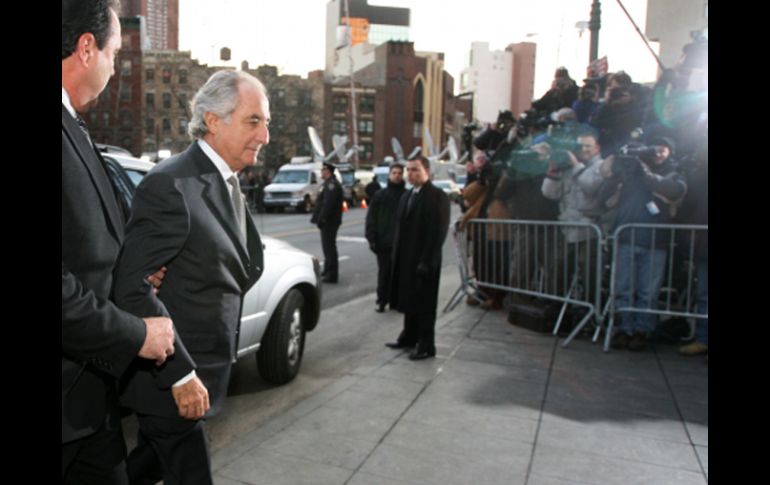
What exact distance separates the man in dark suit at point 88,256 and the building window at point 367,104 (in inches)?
3053

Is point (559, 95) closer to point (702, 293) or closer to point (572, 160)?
point (572, 160)

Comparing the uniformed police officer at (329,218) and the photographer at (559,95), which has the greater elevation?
the photographer at (559,95)

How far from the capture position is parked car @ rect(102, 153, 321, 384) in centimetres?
443

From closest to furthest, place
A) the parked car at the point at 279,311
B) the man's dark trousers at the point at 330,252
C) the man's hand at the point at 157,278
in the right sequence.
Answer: the man's hand at the point at 157,278 → the parked car at the point at 279,311 → the man's dark trousers at the point at 330,252

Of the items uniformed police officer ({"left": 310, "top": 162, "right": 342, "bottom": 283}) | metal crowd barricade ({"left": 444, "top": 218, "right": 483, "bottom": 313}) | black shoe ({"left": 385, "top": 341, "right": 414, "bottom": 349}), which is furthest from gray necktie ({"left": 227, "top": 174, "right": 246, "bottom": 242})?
uniformed police officer ({"left": 310, "top": 162, "right": 342, "bottom": 283})

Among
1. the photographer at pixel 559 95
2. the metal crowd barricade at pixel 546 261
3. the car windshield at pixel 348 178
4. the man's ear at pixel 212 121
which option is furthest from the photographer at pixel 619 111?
the car windshield at pixel 348 178

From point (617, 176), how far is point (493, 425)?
3.28 metres

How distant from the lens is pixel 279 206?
28188mm

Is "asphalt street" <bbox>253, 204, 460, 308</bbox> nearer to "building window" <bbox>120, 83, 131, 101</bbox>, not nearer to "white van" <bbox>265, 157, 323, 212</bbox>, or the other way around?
"building window" <bbox>120, 83, 131, 101</bbox>

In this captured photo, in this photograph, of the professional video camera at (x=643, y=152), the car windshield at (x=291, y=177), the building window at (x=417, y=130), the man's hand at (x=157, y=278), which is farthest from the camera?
the building window at (x=417, y=130)

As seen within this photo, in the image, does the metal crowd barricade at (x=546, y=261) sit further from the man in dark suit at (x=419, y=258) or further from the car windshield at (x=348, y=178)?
the car windshield at (x=348, y=178)

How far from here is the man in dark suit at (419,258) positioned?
5.52 metres

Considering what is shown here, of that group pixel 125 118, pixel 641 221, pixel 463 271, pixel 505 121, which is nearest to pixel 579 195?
pixel 641 221
